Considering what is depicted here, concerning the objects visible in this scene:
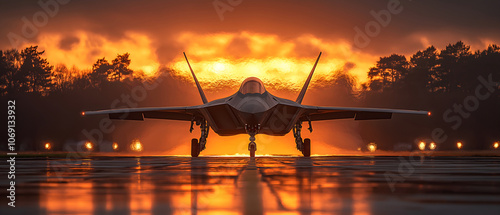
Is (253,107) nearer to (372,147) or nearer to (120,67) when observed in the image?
(372,147)

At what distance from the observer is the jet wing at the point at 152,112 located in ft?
94.6

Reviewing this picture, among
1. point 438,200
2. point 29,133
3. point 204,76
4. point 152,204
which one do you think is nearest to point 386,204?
point 438,200

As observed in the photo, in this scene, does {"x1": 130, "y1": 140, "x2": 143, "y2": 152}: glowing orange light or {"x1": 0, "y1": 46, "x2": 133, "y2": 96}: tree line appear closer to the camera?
{"x1": 130, "y1": 140, "x2": 143, "y2": 152}: glowing orange light

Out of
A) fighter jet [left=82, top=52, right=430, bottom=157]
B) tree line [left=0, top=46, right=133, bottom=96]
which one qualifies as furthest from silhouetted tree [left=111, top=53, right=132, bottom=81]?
fighter jet [left=82, top=52, right=430, bottom=157]

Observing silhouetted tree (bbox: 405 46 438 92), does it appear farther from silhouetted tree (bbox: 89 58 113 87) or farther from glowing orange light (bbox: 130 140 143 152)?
silhouetted tree (bbox: 89 58 113 87)

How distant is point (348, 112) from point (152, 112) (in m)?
10.1

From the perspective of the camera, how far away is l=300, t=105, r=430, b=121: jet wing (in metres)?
28.9

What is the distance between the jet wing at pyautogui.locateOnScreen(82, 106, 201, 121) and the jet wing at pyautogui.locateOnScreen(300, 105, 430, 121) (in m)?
5.38

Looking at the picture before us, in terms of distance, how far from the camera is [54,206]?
546 centimetres

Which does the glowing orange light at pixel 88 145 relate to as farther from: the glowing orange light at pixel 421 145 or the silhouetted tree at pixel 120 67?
the glowing orange light at pixel 421 145

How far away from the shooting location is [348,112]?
32125 mm

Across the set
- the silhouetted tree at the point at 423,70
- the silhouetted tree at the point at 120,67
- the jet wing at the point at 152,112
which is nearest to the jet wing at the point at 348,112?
the jet wing at the point at 152,112

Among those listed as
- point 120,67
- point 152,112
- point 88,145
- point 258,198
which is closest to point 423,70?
point 120,67

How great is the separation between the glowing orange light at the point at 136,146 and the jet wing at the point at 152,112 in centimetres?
1365
